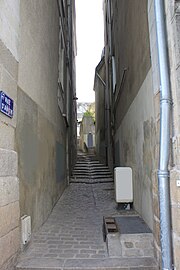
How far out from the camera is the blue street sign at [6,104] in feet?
8.10

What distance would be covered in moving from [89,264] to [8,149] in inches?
61.0

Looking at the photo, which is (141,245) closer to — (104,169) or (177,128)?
(177,128)

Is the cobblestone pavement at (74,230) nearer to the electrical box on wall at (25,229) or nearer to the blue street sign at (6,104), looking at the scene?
the electrical box on wall at (25,229)

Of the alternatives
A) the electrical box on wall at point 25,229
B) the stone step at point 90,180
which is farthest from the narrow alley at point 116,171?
the stone step at point 90,180

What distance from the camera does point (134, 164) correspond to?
4.93m

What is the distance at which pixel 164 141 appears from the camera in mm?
2396

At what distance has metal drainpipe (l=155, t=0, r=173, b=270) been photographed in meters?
2.31

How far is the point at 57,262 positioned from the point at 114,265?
0.64 meters

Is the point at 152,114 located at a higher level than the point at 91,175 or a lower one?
higher

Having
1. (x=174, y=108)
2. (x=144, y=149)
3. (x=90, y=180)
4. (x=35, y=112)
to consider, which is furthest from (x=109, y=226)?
(x=90, y=180)

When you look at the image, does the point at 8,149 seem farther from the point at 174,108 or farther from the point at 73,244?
the point at 174,108

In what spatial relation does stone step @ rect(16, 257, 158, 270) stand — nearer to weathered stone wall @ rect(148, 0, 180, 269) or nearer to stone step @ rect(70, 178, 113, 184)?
weathered stone wall @ rect(148, 0, 180, 269)

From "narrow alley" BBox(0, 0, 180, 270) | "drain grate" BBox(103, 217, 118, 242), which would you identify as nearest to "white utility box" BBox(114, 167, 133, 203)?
"narrow alley" BBox(0, 0, 180, 270)

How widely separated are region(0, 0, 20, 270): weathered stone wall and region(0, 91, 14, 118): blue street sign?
5 cm
